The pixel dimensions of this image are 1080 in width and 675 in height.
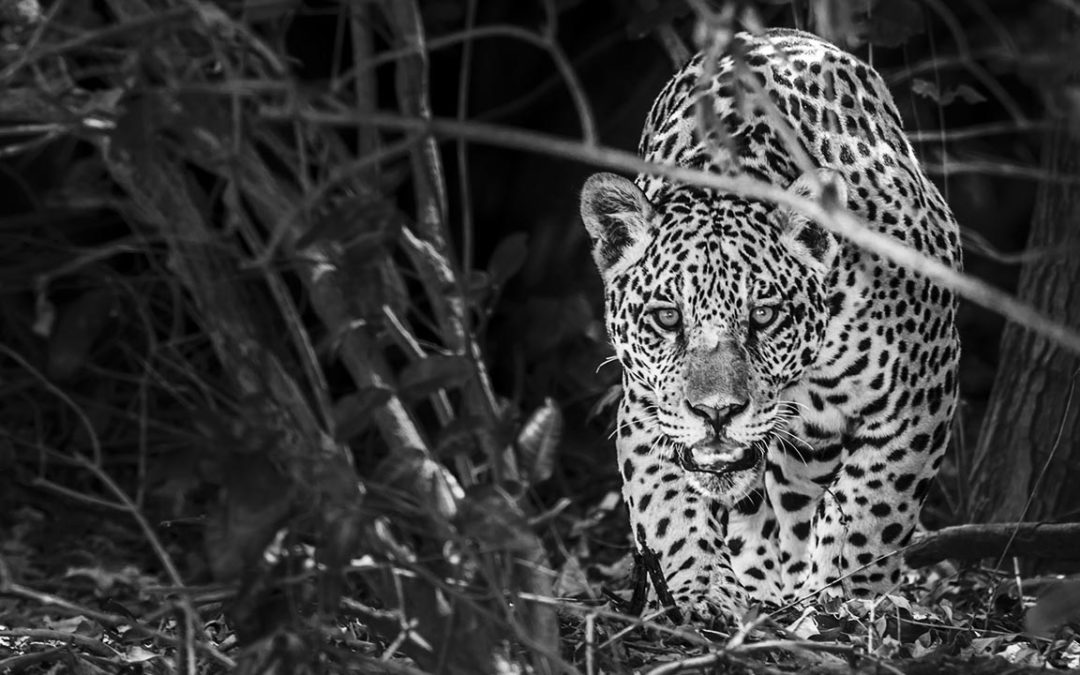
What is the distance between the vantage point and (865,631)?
504cm

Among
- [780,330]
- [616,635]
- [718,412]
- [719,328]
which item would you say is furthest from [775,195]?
[780,330]

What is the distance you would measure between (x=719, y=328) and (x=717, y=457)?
40cm

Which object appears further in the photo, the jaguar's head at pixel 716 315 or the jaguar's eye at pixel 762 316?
the jaguar's eye at pixel 762 316

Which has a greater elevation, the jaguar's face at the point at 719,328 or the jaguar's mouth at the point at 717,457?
the jaguar's face at the point at 719,328

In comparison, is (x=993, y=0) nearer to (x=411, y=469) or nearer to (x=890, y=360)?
(x=890, y=360)

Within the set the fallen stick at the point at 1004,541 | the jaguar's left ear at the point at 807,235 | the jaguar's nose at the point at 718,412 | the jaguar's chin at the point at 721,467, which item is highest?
the jaguar's left ear at the point at 807,235

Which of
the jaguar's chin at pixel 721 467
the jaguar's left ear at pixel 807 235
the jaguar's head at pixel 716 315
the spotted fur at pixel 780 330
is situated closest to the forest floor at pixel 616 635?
the spotted fur at pixel 780 330

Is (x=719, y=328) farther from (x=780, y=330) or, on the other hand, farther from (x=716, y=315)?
(x=780, y=330)

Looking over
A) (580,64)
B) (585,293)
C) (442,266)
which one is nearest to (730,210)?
(442,266)

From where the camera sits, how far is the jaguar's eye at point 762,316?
5.38 meters

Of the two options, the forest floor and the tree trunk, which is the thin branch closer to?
the forest floor

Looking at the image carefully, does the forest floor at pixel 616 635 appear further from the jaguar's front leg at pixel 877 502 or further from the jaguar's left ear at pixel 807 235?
the jaguar's left ear at pixel 807 235

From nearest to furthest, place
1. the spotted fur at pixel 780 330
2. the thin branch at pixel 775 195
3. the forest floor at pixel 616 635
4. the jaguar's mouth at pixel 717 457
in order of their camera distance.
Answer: the thin branch at pixel 775 195, the forest floor at pixel 616 635, the jaguar's mouth at pixel 717 457, the spotted fur at pixel 780 330

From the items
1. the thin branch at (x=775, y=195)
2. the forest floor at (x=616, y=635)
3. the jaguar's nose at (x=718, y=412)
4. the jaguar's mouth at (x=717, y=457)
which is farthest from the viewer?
the jaguar's mouth at (x=717, y=457)
